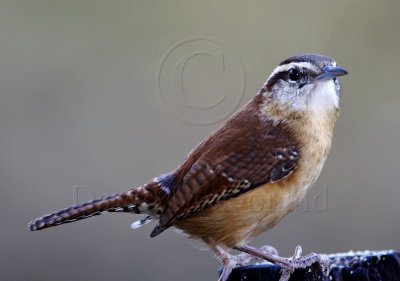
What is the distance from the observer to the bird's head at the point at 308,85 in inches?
178

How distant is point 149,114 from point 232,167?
311 cm

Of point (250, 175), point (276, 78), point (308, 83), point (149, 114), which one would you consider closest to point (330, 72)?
point (308, 83)

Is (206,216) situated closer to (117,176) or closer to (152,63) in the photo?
(117,176)

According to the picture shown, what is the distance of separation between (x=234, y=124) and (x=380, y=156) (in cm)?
288

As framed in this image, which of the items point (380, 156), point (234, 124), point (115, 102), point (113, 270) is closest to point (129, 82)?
point (115, 102)

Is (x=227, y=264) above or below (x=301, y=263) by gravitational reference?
below

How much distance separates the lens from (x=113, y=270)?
674cm

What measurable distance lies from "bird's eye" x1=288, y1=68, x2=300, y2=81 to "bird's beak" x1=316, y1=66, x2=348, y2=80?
0.14m

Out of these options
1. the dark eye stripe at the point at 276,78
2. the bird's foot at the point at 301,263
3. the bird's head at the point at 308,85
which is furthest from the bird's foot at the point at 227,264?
the dark eye stripe at the point at 276,78

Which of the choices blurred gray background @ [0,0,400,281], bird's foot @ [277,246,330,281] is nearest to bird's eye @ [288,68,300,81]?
bird's foot @ [277,246,330,281]

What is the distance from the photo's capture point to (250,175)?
4453 mm

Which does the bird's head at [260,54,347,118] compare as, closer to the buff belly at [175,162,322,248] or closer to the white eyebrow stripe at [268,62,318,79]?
the white eyebrow stripe at [268,62,318,79]

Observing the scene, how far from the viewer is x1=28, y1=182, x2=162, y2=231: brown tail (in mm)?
4395

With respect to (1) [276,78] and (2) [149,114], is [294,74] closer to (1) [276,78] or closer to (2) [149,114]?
(1) [276,78]
